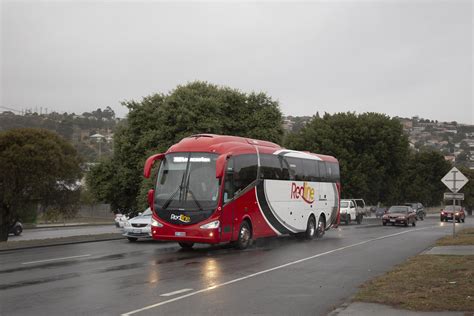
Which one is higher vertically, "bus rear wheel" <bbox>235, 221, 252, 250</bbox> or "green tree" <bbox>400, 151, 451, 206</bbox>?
"green tree" <bbox>400, 151, 451, 206</bbox>

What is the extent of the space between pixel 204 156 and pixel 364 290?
9.68 m

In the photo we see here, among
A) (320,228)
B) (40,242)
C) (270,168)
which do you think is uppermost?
(270,168)

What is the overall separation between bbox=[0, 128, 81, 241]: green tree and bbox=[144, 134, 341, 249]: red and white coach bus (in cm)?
696

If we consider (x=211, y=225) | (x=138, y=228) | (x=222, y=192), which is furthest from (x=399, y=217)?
(x=211, y=225)

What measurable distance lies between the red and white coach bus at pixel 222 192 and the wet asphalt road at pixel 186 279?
0.81m

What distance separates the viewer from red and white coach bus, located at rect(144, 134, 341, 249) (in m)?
18.4

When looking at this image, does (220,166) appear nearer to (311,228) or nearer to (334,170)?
A: (311,228)

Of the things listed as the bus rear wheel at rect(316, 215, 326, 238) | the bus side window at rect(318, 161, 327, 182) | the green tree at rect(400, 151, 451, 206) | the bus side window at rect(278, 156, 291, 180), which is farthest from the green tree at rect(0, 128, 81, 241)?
the green tree at rect(400, 151, 451, 206)

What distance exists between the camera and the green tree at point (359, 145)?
5956 centimetres

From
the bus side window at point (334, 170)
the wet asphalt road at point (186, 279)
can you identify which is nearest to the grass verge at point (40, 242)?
the wet asphalt road at point (186, 279)

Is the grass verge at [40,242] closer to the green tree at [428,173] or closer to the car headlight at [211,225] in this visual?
the car headlight at [211,225]

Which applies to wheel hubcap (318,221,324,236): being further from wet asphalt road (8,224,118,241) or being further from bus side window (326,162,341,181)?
wet asphalt road (8,224,118,241)

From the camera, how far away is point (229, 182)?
19125 mm

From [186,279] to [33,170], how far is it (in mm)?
14042
